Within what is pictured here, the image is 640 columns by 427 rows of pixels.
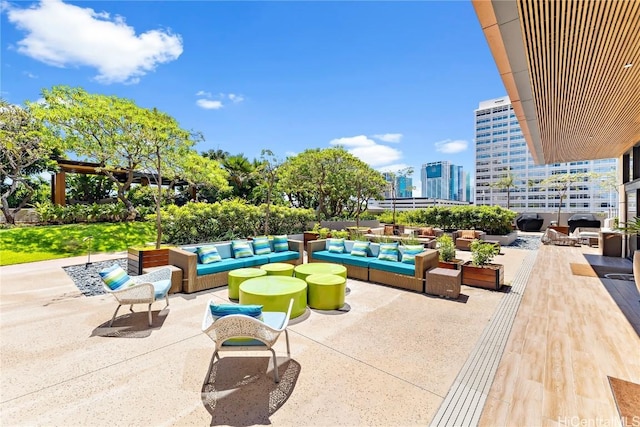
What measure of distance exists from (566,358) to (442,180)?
164 metres

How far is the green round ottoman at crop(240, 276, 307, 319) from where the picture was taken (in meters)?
3.84

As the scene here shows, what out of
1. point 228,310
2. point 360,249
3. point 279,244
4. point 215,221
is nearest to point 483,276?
point 360,249

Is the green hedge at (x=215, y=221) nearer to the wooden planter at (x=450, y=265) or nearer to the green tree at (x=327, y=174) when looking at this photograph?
the green tree at (x=327, y=174)

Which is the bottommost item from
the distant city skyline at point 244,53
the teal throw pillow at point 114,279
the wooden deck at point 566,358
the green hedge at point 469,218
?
the wooden deck at point 566,358

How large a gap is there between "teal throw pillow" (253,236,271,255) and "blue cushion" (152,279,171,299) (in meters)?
2.28

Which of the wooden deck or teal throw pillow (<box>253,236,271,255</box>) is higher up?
teal throw pillow (<box>253,236,271,255</box>)

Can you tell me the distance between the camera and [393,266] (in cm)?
575

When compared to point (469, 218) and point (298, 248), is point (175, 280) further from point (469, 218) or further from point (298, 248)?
point (469, 218)

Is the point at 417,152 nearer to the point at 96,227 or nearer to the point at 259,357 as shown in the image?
the point at 96,227

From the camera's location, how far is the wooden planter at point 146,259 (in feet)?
20.0

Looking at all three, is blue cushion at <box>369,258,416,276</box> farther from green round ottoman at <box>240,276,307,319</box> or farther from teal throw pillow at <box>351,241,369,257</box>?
green round ottoman at <box>240,276,307,319</box>

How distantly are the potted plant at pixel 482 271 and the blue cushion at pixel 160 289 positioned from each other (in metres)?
5.78

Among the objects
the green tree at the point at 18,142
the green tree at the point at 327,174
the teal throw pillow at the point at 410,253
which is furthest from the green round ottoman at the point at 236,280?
the green tree at the point at 18,142

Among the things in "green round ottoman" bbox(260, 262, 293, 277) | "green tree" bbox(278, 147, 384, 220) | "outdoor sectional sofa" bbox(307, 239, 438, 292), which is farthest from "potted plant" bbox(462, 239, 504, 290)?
"green tree" bbox(278, 147, 384, 220)
